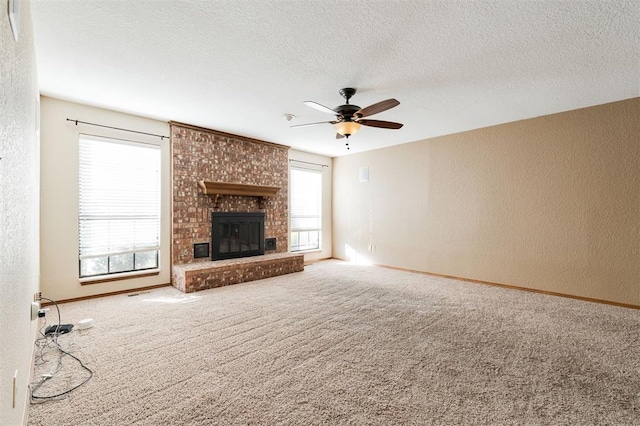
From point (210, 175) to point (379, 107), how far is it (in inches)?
133

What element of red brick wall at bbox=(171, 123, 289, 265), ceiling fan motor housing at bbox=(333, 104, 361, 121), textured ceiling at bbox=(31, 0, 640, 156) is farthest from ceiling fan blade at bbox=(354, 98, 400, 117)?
red brick wall at bbox=(171, 123, 289, 265)

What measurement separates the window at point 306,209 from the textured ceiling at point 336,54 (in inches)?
111

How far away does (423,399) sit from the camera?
6.18 feet

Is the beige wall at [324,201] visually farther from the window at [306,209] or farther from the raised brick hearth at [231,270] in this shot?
the raised brick hearth at [231,270]

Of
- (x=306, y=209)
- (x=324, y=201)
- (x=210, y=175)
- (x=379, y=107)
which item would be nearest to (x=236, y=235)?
(x=210, y=175)

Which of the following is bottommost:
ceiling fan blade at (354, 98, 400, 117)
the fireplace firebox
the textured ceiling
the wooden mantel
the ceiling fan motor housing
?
the fireplace firebox

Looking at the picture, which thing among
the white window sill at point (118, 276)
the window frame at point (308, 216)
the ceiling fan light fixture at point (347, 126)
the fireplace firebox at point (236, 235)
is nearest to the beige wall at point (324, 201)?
the window frame at point (308, 216)

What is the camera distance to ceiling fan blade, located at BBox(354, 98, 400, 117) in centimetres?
289

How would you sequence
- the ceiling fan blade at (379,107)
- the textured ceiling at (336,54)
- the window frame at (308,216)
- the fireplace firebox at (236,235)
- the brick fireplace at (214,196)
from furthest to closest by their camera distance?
the window frame at (308,216) → the fireplace firebox at (236,235) → the brick fireplace at (214,196) → the ceiling fan blade at (379,107) → the textured ceiling at (336,54)

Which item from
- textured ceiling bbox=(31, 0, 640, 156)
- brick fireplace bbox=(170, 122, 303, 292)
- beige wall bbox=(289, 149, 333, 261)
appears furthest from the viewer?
beige wall bbox=(289, 149, 333, 261)

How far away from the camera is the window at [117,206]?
4.07 m

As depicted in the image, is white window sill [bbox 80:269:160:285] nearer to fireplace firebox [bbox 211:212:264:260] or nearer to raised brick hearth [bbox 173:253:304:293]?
raised brick hearth [bbox 173:253:304:293]

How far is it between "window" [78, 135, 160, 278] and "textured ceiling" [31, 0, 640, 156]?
0.67 metres

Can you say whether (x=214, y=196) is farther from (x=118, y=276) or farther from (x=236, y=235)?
(x=118, y=276)
